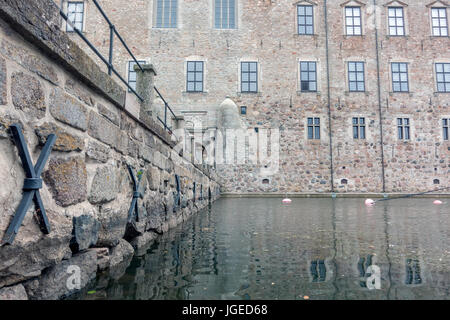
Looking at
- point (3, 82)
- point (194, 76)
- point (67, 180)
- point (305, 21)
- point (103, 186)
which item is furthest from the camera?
point (305, 21)

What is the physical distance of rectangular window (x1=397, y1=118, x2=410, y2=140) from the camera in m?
17.3

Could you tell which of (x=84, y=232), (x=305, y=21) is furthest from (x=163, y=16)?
(x=84, y=232)

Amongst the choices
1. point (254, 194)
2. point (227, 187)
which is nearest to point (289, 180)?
point (254, 194)

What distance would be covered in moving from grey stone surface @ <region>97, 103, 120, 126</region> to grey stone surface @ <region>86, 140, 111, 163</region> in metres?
0.28

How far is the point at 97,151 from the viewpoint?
2357 mm

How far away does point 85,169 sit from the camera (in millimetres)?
2162

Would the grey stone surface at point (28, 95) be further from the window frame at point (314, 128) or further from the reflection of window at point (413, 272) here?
the window frame at point (314, 128)

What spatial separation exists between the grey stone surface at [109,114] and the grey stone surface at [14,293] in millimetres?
1433

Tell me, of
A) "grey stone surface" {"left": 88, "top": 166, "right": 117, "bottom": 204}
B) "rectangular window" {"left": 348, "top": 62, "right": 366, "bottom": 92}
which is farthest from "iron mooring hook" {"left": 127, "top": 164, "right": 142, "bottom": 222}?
"rectangular window" {"left": 348, "top": 62, "right": 366, "bottom": 92}

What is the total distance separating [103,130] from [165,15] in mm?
17654

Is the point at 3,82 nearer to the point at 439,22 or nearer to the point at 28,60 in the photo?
the point at 28,60

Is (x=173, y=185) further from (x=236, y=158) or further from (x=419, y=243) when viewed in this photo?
(x=236, y=158)
